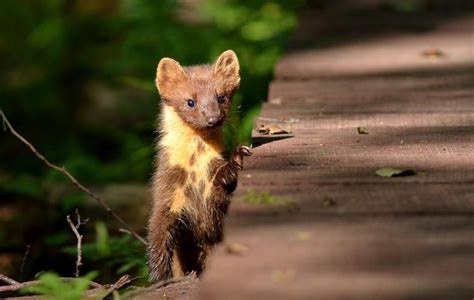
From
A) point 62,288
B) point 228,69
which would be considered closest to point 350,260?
point 62,288

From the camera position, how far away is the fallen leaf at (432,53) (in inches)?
351

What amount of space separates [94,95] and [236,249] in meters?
10.2

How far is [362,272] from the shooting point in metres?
3.59

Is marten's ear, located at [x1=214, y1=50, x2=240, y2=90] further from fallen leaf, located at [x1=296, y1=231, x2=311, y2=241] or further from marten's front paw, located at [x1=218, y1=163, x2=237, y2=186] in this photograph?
fallen leaf, located at [x1=296, y1=231, x2=311, y2=241]

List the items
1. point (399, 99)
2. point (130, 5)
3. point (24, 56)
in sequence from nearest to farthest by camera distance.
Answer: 1. point (399, 99)
2. point (130, 5)
3. point (24, 56)

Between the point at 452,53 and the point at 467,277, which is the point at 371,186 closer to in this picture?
the point at 467,277

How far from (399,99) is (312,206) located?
10.3ft

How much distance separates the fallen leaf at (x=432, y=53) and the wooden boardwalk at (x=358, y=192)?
0.28 ft

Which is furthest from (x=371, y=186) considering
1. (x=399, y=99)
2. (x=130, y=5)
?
(x=130, y=5)

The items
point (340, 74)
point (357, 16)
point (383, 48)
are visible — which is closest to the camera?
point (340, 74)

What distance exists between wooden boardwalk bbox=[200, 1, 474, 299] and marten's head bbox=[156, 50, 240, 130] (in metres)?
0.32

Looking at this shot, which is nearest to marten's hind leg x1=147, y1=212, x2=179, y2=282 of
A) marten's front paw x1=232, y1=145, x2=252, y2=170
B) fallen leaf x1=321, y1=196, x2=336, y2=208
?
marten's front paw x1=232, y1=145, x2=252, y2=170

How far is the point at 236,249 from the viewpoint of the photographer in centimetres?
384

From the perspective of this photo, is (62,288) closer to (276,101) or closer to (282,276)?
(282,276)
